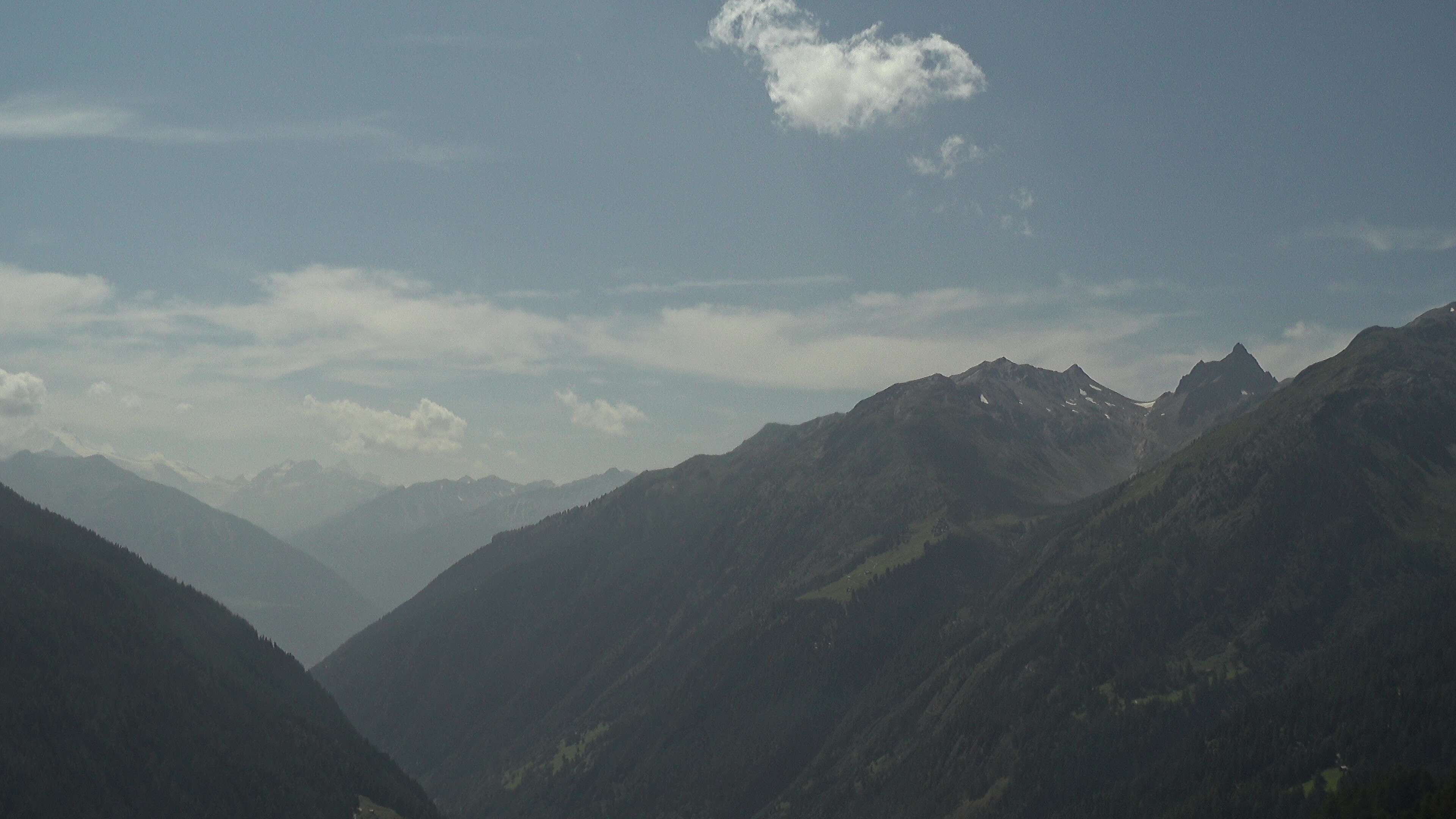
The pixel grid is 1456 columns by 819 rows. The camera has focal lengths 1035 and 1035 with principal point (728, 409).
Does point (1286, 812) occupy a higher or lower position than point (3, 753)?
lower

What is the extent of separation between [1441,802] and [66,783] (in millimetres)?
227847

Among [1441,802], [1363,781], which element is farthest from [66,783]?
[1363,781]

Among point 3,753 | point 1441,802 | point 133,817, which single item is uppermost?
point 3,753

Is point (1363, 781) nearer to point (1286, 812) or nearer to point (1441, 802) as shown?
point (1286, 812)

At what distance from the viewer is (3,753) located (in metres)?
192

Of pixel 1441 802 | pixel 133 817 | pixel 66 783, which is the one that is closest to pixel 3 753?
pixel 66 783

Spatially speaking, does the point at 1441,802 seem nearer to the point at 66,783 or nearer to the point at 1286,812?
the point at 1286,812

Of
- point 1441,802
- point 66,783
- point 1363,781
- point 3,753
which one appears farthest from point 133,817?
point 1363,781

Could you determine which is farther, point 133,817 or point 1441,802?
point 133,817

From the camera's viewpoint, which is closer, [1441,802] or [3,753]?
[1441,802]

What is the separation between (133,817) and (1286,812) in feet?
717

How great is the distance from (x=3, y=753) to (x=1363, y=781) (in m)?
253

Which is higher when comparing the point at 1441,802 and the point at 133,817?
the point at 133,817

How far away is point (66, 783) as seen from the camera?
645 ft
